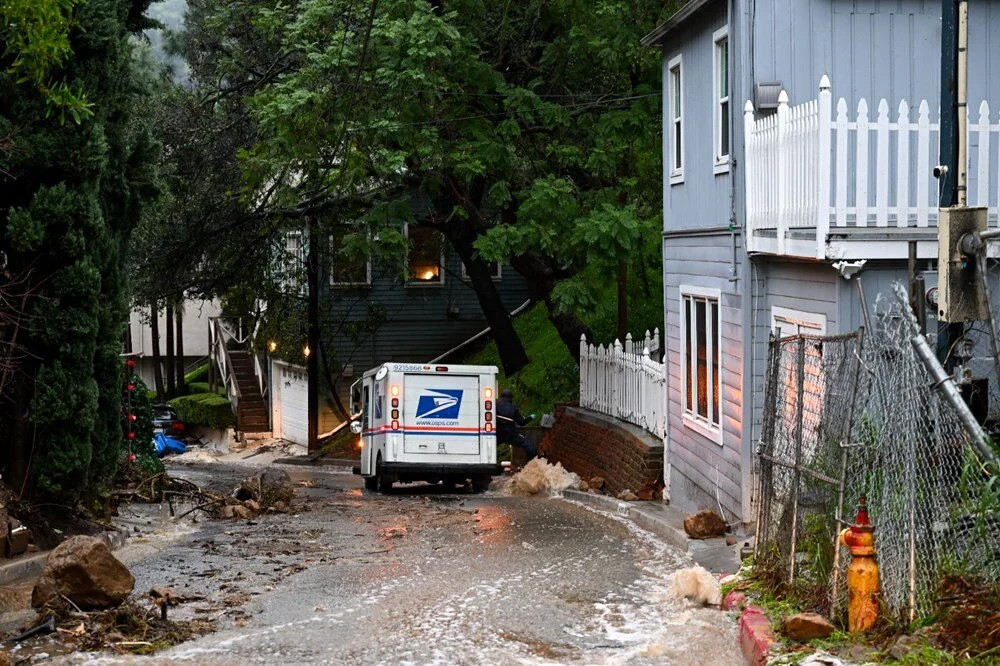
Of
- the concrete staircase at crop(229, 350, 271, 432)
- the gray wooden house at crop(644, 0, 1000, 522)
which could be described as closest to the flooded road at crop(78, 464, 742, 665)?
the gray wooden house at crop(644, 0, 1000, 522)

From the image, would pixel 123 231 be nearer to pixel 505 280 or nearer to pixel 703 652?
pixel 703 652

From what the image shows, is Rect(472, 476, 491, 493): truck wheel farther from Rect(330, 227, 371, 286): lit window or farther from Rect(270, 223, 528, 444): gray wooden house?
Rect(330, 227, 371, 286): lit window

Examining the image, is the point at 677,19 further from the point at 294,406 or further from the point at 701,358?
the point at 294,406

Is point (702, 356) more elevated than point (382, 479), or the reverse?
point (702, 356)

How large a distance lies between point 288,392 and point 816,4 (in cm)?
3185

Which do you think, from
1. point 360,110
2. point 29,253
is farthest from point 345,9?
point 29,253

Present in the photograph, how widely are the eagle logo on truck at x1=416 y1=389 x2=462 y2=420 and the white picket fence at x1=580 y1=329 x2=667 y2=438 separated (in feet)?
9.19

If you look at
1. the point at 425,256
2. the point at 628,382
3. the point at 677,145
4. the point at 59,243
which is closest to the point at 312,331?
the point at 425,256

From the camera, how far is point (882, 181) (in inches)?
484

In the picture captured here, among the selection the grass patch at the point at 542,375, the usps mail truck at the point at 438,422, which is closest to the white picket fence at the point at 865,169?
the usps mail truck at the point at 438,422

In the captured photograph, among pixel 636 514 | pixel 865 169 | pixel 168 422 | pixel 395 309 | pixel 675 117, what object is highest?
pixel 675 117

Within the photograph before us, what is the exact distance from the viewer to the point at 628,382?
76.5 feet

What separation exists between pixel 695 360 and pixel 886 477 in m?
9.73

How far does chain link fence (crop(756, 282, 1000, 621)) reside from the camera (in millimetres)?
8195
